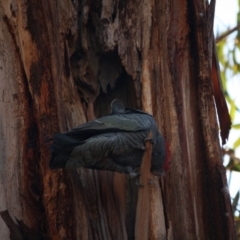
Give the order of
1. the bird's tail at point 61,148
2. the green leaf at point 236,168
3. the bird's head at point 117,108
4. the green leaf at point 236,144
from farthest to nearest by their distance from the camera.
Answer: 1. the green leaf at point 236,144
2. the green leaf at point 236,168
3. the bird's head at point 117,108
4. the bird's tail at point 61,148

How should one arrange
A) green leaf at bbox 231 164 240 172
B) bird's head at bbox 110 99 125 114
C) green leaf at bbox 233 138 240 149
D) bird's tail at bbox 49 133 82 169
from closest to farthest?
bird's tail at bbox 49 133 82 169 → bird's head at bbox 110 99 125 114 → green leaf at bbox 231 164 240 172 → green leaf at bbox 233 138 240 149

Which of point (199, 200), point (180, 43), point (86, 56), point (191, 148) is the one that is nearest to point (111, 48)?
point (86, 56)

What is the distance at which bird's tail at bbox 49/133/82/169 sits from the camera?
1.85 meters

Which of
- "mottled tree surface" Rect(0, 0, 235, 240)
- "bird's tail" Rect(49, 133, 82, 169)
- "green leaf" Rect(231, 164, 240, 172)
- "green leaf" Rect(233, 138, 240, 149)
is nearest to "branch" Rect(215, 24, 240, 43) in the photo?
"green leaf" Rect(233, 138, 240, 149)

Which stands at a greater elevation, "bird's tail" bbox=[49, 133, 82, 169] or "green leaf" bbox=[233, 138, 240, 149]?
"bird's tail" bbox=[49, 133, 82, 169]

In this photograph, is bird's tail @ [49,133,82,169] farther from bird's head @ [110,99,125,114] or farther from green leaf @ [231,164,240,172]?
green leaf @ [231,164,240,172]

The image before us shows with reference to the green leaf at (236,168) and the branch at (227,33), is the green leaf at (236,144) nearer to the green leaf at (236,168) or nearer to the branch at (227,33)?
the green leaf at (236,168)

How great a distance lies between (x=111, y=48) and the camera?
2316 mm

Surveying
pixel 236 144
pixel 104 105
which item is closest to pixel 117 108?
pixel 104 105

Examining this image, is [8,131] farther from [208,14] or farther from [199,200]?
[208,14]

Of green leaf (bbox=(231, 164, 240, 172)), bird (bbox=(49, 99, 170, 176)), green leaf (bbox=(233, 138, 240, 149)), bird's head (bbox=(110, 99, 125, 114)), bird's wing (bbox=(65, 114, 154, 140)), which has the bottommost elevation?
green leaf (bbox=(231, 164, 240, 172))

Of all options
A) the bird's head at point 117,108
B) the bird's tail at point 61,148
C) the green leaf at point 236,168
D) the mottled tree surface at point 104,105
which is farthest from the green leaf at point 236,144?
the bird's tail at point 61,148

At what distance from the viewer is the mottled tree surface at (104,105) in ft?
6.98

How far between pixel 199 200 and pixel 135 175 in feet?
1.32
